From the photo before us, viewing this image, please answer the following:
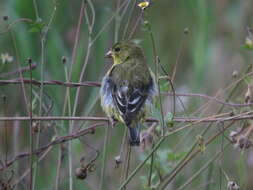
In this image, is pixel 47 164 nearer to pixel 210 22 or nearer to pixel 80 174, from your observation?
pixel 210 22

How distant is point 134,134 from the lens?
137 inches

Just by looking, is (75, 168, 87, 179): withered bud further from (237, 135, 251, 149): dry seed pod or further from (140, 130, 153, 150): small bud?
(237, 135, 251, 149): dry seed pod

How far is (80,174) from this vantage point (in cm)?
330

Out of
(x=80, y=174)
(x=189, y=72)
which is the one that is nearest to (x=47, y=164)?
(x=189, y=72)

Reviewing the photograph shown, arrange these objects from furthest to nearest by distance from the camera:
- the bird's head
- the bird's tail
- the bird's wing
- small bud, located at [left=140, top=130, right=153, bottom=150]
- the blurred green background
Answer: the bird's head
the blurred green background
the bird's wing
small bud, located at [left=140, top=130, right=153, bottom=150]
the bird's tail

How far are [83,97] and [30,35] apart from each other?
4.43 feet

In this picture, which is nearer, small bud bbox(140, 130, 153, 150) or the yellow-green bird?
small bud bbox(140, 130, 153, 150)

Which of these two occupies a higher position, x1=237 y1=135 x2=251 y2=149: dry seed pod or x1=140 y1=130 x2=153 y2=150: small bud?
x1=237 y1=135 x2=251 y2=149: dry seed pod

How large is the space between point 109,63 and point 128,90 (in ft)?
7.27

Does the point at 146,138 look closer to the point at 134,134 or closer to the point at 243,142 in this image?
the point at 134,134

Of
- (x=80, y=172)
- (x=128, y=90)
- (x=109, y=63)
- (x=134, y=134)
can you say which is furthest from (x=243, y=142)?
(x=109, y=63)

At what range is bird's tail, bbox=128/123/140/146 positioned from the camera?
11.1ft

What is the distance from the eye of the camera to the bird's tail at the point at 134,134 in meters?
3.38

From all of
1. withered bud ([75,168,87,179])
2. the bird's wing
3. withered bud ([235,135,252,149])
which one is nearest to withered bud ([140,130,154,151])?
the bird's wing
